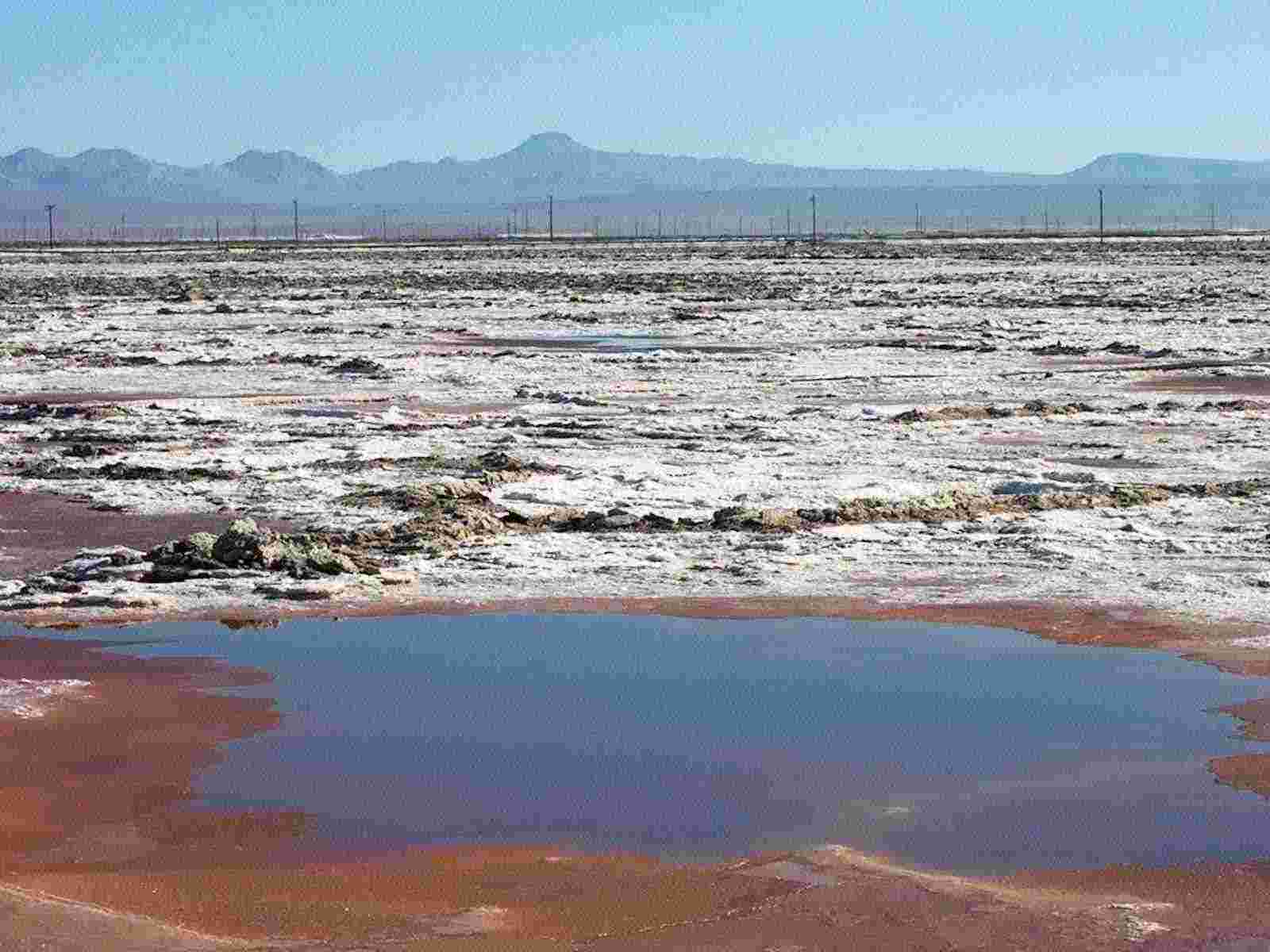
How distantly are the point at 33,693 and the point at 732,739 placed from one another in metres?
3.64

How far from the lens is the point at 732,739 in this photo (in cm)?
974

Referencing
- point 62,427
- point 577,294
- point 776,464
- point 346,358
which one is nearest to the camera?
point 776,464

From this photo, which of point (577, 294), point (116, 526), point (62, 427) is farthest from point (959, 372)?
point (577, 294)

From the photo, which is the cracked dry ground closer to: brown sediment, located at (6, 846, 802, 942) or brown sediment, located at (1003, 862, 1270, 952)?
brown sediment, located at (1003, 862, 1270, 952)

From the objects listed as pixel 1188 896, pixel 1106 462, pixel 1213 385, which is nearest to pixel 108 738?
pixel 1188 896

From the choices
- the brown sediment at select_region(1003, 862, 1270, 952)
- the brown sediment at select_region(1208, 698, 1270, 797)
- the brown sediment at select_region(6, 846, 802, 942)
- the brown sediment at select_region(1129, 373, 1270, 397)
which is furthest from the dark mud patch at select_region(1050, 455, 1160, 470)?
the brown sediment at select_region(6, 846, 802, 942)

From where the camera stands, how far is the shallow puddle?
27.3 ft

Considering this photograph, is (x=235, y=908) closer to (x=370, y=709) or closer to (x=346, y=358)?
(x=370, y=709)

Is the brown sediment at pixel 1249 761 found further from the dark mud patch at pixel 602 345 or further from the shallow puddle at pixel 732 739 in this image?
→ the dark mud patch at pixel 602 345

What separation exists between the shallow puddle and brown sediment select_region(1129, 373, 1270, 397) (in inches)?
604

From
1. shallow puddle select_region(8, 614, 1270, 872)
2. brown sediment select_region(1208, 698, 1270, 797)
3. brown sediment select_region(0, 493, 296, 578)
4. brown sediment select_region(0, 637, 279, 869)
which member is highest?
brown sediment select_region(0, 493, 296, 578)

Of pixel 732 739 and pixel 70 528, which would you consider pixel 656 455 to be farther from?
pixel 732 739

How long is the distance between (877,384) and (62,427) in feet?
34.2

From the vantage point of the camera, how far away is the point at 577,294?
57438 mm
